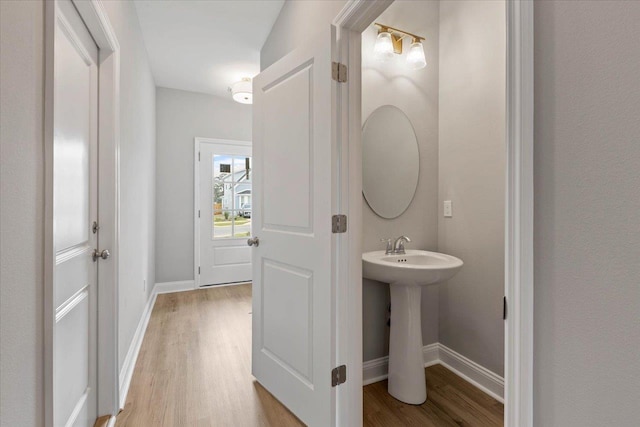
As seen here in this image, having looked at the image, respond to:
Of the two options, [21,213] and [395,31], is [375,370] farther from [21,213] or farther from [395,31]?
[395,31]

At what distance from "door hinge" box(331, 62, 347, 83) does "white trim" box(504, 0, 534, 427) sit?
856mm

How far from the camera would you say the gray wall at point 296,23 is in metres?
1.67

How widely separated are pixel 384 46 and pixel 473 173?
1001mm

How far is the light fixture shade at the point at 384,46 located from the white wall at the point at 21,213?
1732 mm

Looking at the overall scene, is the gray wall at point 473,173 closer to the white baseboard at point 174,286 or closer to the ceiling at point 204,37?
the ceiling at point 204,37

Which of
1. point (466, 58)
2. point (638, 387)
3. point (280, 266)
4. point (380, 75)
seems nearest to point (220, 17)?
point (380, 75)

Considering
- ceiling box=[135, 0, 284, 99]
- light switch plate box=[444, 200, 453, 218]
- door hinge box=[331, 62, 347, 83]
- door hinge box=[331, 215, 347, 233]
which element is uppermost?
ceiling box=[135, 0, 284, 99]

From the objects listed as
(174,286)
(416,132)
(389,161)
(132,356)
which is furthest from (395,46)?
(174,286)

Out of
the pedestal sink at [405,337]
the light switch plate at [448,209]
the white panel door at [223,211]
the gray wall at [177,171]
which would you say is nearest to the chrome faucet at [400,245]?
the pedestal sink at [405,337]

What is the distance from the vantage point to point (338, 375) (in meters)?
1.49

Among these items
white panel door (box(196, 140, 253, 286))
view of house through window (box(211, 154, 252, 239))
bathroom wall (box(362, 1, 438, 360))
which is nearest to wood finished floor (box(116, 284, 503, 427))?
bathroom wall (box(362, 1, 438, 360))

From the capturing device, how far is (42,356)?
87 centimetres

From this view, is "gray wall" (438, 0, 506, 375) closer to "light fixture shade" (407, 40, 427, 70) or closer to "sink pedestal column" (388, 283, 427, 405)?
"light fixture shade" (407, 40, 427, 70)

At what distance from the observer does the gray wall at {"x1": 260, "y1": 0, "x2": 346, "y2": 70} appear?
167 centimetres
